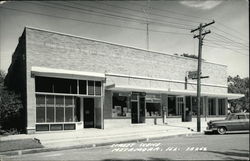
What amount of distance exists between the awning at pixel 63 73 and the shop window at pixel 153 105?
6.10m

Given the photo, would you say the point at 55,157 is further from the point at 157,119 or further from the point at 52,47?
the point at 157,119

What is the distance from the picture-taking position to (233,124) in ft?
59.0

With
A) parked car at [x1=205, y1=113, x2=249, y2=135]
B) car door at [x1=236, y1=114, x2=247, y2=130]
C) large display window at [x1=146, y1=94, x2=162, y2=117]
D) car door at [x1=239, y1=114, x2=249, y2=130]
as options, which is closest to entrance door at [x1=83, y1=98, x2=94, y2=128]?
large display window at [x1=146, y1=94, x2=162, y2=117]

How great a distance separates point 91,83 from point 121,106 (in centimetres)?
367

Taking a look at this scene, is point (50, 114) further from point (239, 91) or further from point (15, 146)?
point (239, 91)

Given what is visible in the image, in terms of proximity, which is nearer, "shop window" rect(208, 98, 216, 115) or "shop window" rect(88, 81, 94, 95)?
A: "shop window" rect(88, 81, 94, 95)

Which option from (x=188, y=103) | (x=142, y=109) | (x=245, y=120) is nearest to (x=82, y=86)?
(x=142, y=109)

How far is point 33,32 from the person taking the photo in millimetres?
18094

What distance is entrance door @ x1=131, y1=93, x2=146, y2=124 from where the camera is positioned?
77.5ft

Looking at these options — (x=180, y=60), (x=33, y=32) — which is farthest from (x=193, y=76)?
(x=33, y=32)

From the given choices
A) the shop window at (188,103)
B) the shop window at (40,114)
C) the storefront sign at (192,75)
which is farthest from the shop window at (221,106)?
the shop window at (40,114)

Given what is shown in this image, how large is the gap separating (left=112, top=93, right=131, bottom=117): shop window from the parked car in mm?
7224

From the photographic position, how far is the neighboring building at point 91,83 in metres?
18.0

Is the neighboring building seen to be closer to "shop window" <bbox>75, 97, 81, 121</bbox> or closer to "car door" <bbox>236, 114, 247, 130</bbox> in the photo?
"shop window" <bbox>75, 97, 81, 121</bbox>
